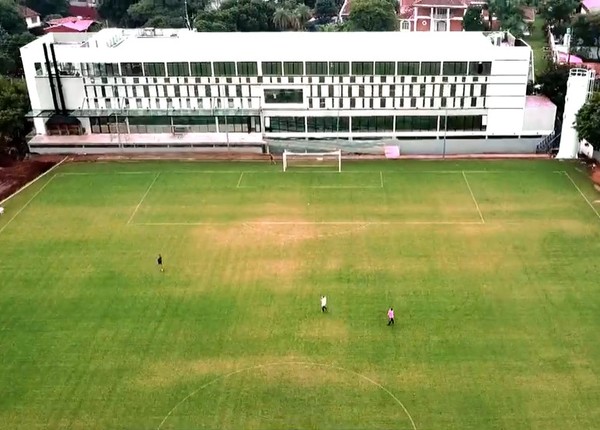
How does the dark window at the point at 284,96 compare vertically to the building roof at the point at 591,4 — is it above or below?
below

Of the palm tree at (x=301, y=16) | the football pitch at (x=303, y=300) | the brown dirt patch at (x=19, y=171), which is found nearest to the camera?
the football pitch at (x=303, y=300)

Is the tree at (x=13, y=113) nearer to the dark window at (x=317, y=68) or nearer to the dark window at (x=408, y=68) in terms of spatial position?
the dark window at (x=317, y=68)

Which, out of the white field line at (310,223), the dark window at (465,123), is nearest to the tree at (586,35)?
the dark window at (465,123)

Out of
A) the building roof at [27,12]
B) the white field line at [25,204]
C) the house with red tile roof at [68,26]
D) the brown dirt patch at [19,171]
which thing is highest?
the building roof at [27,12]

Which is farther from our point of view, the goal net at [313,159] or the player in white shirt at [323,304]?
the goal net at [313,159]

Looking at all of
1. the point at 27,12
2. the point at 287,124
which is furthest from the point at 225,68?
the point at 27,12

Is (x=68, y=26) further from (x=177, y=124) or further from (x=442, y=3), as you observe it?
(x=442, y=3)

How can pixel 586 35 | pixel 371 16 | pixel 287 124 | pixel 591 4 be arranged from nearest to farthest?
pixel 287 124 < pixel 586 35 < pixel 371 16 < pixel 591 4

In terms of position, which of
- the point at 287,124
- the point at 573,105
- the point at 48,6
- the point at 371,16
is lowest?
the point at 287,124
